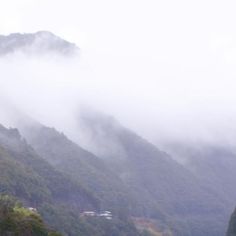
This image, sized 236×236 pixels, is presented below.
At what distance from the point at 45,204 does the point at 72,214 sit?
825 cm

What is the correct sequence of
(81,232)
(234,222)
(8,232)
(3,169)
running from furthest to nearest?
(3,169)
(81,232)
(234,222)
(8,232)

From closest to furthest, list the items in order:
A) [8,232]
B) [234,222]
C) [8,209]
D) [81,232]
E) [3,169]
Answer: [8,232] < [8,209] < [234,222] < [81,232] < [3,169]

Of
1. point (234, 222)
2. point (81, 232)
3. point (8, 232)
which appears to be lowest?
point (8, 232)

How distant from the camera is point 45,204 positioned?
7682 inches

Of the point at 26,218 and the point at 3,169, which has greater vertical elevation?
the point at 3,169

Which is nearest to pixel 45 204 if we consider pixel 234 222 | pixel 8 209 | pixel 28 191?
pixel 28 191

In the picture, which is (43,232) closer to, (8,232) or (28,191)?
(8,232)

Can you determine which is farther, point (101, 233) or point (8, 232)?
point (101, 233)

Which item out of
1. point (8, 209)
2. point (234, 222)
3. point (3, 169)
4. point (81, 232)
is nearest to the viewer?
point (8, 209)

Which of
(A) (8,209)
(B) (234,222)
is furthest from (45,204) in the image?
(A) (8,209)

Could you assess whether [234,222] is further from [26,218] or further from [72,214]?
[26,218]

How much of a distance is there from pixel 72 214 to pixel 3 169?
21612 millimetres

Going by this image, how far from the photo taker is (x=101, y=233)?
196 metres

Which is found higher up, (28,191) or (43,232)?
(28,191)
